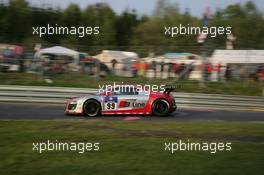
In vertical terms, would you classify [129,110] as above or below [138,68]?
below

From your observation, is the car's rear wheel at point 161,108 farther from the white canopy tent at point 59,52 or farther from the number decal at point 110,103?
the white canopy tent at point 59,52

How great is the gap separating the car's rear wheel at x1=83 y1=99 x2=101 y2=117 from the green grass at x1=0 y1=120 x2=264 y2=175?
5.47 ft

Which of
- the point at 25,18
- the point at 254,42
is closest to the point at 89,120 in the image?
the point at 254,42

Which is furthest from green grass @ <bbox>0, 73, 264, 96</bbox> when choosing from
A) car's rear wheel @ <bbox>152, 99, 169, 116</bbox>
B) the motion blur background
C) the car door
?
the car door

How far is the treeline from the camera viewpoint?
30.4 m

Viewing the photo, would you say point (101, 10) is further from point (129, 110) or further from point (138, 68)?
point (129, 110)

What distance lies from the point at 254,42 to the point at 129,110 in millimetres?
16365

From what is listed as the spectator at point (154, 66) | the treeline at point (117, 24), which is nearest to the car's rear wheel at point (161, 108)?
the spectator at point (154, 66)

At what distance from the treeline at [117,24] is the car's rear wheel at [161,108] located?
11514 millimetres

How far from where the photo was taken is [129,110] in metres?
14.0

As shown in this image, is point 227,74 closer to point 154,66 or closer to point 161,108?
point 154,66

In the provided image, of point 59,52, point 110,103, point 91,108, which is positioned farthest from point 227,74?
point 91,108

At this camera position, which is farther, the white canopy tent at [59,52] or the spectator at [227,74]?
the spectator at [227,74]

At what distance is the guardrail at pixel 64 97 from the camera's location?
17891mm
